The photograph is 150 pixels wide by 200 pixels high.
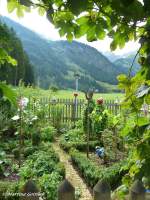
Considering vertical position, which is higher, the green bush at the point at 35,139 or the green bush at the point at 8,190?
the green bush at the point at 35,139

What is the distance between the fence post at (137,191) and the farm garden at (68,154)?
0.02 meters

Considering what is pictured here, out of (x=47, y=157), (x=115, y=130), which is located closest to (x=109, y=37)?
(x=47, y=157)

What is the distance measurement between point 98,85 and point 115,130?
164625 millimetres

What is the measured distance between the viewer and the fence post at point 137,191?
6.75ft

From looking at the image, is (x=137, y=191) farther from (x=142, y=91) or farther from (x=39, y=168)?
(x=39, y=168)

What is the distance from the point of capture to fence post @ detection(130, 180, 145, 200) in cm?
206

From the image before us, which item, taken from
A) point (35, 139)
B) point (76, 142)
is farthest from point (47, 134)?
point (35, 139)

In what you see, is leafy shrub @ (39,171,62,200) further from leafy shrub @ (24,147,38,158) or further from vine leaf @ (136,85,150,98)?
vine leaf @ (136,85,150,98)

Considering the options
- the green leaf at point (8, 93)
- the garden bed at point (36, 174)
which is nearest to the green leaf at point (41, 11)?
the green leaf at point (8, 93)

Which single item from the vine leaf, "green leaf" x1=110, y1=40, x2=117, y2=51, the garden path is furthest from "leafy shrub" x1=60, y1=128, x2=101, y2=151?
the vine leaf

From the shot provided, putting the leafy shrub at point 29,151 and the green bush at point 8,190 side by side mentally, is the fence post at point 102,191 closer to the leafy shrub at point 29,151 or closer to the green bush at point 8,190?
the green bush at point 8,190

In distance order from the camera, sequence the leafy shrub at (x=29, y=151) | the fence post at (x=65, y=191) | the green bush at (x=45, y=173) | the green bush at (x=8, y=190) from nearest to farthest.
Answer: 1. the fence post at (x=65, y=191)
2. the green bush at (x=8, y=190)
3. the green bush at (x=45, y=173)
4. the leafy shrub at (x=29, y=151)

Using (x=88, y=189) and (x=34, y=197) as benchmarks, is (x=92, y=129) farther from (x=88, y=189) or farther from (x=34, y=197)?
(x=34, y=197)

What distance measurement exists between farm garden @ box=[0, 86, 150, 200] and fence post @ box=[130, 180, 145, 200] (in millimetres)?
16
